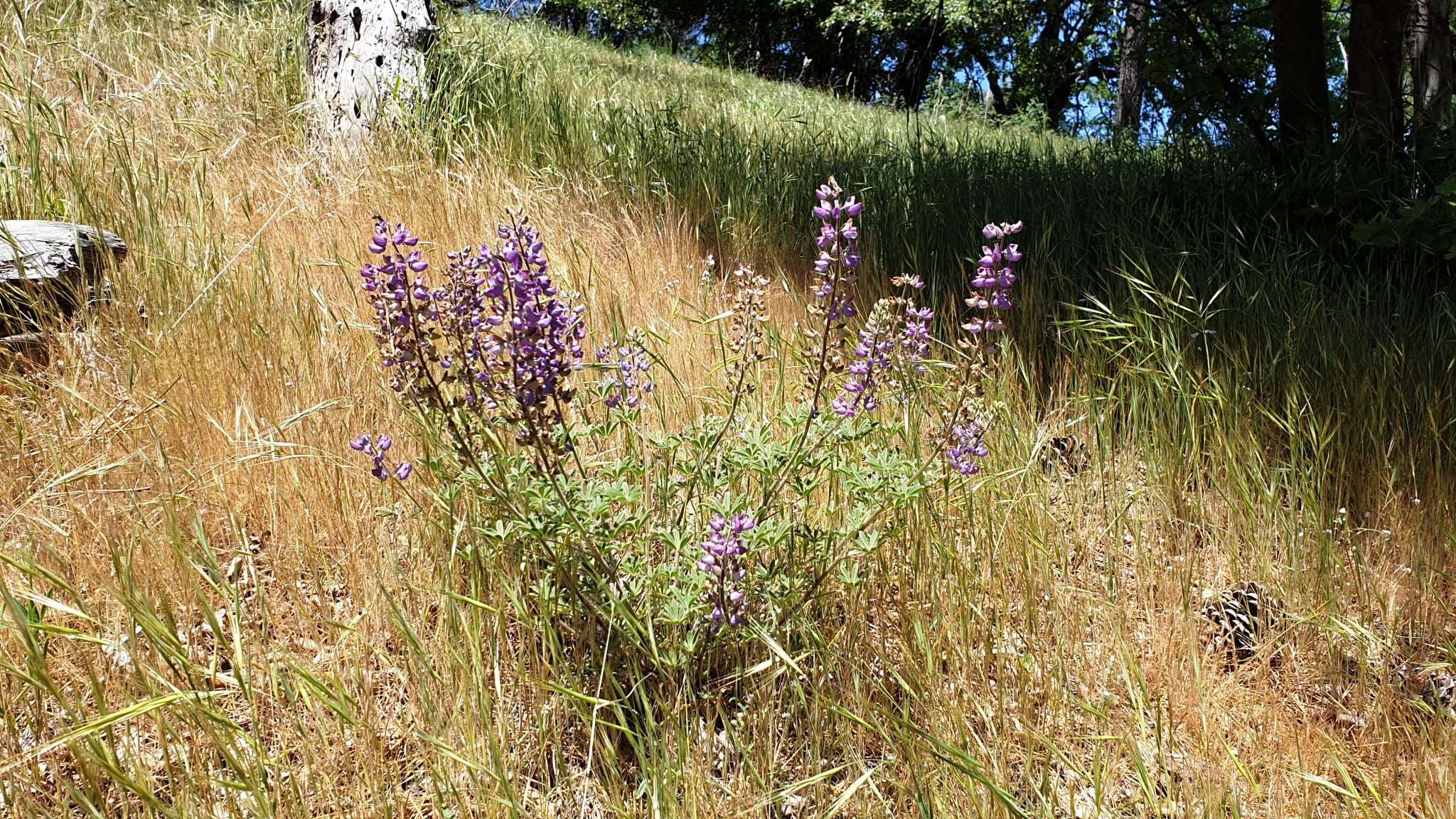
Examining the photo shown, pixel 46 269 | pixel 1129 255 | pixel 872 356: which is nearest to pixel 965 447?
pixel 872 356

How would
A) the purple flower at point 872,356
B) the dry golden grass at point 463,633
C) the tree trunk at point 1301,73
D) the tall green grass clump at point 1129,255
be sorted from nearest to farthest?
the dry golden grass at point 463,633
the purple flower at point 872,356
the tall green grass clump at point 1129,255
the tree trunk at point 1301,73

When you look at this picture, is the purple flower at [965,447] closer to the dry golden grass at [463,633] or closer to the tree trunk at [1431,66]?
the dry golden grass at [463,633]

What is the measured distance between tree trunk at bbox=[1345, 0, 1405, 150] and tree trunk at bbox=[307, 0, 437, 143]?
14.9 ft

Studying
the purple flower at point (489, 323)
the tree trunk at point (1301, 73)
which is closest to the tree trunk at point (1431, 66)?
the tree trunk at point (1301, 73)

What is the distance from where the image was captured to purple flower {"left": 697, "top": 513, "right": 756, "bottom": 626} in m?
1.40

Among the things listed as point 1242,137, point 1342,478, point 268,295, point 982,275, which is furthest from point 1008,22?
point 268,295

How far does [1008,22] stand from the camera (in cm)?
477

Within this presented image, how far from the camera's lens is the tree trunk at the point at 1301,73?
3982 mm

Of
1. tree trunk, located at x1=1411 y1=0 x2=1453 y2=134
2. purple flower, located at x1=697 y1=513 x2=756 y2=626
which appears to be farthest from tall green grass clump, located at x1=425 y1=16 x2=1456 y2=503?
purple flower, located at x1=697 y1=513 x2=756 y2=626

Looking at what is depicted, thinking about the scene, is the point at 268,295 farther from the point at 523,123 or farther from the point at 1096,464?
the point at 1096,464

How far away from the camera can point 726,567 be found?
1429 millimetres

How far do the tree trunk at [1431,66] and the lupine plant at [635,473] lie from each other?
3513 mm

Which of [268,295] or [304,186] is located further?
[304,186]

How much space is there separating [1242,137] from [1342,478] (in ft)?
8.75
